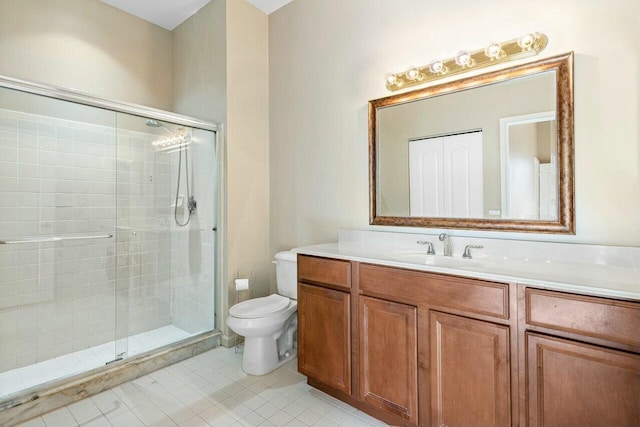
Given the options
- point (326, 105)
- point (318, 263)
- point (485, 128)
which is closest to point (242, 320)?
point (318, 263)

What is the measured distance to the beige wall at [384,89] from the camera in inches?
55.7

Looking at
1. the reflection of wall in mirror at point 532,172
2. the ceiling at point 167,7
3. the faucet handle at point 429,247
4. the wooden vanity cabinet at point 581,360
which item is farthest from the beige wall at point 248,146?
the wooden vanity cabinet at point 581,360

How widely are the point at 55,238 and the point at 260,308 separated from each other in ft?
5.19

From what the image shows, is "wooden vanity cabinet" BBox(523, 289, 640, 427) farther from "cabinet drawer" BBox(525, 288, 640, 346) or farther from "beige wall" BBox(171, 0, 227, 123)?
"beige wall" BBox(171, 0, 227, 123)

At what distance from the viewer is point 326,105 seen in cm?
245

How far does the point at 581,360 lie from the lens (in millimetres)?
1113

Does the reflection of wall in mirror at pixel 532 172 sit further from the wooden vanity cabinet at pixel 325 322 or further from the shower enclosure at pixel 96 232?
the shower enclosure at pixel 96 232

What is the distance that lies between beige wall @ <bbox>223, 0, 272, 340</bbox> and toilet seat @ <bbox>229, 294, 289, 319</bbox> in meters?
0.41

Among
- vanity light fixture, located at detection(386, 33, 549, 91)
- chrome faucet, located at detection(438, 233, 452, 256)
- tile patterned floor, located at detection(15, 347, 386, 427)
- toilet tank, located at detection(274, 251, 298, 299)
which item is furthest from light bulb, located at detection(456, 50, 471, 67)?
tile patterned floor, located at detection(15, 347, 386, 427)

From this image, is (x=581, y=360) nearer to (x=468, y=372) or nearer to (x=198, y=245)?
(x=468, y=372)

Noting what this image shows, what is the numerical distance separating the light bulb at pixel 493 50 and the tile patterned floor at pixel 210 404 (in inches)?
79.7

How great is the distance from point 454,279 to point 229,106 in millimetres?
2170

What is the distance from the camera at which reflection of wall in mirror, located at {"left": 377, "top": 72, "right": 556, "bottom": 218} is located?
1.64 meters

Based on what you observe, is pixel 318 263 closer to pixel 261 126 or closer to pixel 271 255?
pixel 271 255
